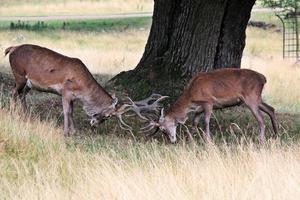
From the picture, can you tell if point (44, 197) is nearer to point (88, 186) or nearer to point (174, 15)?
point (88, 186)

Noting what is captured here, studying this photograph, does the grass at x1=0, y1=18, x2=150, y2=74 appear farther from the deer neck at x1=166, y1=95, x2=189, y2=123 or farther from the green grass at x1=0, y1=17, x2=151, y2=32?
the deer neck at x1=166, y1=95, x2=189, y2=123

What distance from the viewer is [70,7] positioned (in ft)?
181

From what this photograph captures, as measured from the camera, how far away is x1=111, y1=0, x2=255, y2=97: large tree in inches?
551

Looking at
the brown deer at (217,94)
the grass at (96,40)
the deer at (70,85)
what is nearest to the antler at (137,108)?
the deer at (70,85)

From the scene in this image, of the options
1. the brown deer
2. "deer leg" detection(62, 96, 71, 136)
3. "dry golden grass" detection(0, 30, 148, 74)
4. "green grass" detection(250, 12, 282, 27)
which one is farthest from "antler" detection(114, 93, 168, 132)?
"green grass" detection(250, 12, 282, 27)

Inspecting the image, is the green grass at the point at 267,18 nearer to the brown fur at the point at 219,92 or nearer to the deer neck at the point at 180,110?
the brown fur at the point at 219,92

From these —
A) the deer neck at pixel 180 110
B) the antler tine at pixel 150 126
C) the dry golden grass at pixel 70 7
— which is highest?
the deer neck at pixel 180 110

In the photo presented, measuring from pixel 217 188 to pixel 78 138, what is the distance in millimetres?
4012

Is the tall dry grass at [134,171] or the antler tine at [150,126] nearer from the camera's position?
the tall dry grass at [134,171]

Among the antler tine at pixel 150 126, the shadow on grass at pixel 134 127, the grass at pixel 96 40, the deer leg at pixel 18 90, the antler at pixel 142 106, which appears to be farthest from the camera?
the grass at pixel 96 40

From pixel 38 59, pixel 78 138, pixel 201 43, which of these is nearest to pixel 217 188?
pixel 78 138

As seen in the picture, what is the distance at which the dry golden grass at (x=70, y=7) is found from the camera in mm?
53125

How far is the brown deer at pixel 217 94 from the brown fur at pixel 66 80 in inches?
34.0

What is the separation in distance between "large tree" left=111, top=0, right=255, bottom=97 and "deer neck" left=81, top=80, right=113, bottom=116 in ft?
8.13
